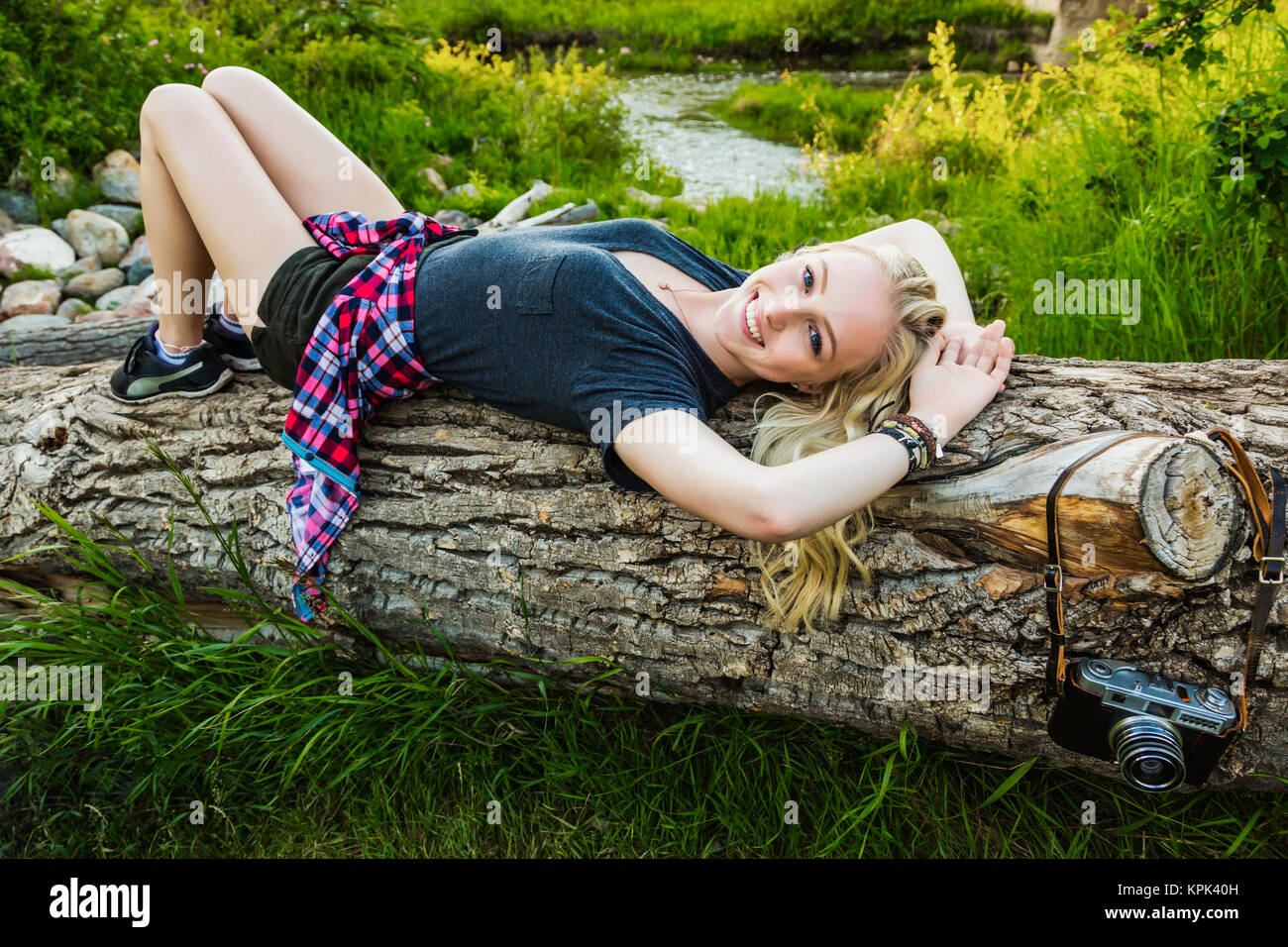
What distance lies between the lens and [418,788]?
2.24 metres

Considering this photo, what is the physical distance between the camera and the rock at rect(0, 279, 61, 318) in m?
4.66

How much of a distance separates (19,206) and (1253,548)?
6510 millimetres

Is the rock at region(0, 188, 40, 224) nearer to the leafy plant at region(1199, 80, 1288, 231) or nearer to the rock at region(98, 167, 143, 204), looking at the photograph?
the rock at region(98, 167, 143, 204)

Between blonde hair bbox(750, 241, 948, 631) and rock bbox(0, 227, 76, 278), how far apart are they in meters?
4.92

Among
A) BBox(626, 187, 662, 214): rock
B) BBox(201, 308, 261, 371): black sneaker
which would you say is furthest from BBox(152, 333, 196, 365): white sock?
BBox(626, 187, 662, 214): rock

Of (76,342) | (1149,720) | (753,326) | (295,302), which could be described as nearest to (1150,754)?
(1149,720)

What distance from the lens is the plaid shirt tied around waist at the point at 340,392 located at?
235 centimetres

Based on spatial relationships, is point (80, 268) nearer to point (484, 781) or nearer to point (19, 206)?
point (19, 206)

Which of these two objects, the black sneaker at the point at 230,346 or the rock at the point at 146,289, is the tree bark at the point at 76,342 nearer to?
the rock at the point at 146,289

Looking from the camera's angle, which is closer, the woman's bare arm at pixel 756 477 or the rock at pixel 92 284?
the woman's bare arm at pixel 756 477

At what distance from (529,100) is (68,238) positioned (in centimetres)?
355

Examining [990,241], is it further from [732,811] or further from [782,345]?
[732,811]

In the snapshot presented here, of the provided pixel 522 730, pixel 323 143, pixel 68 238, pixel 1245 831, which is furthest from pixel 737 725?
pixel 68 238

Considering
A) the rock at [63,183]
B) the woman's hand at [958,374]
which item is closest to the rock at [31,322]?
the rock at [63,183]
